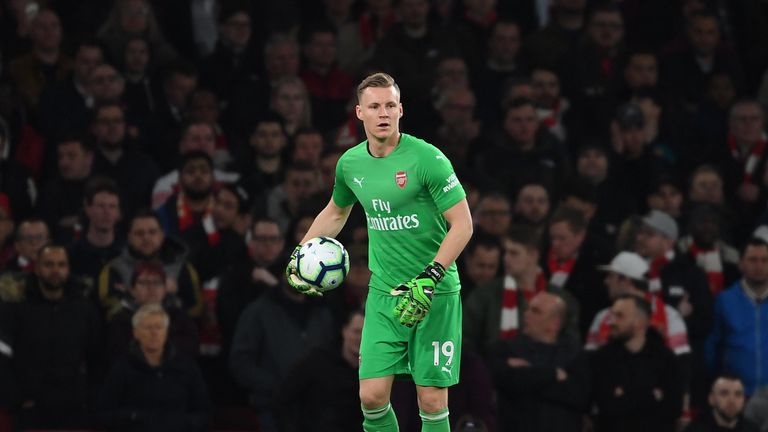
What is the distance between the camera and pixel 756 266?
13305 mm

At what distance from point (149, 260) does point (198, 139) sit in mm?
2217

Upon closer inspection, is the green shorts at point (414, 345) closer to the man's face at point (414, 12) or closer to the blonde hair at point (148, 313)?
the blonde hair at point (148, 313)

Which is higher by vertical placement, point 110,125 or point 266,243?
point 110,125

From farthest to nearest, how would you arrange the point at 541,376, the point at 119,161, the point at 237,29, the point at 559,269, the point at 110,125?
1. the point at 237,29
2. the point at 119,161
3. the point at 110,125
4. the point at 559,269
5. the point at 541,376

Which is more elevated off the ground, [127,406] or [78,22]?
[78,22]

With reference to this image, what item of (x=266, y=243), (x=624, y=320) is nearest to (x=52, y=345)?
(x=266, y=243)

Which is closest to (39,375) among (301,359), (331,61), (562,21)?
(301,359)

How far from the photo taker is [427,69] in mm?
15953

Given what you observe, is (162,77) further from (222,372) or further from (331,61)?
(222,372)

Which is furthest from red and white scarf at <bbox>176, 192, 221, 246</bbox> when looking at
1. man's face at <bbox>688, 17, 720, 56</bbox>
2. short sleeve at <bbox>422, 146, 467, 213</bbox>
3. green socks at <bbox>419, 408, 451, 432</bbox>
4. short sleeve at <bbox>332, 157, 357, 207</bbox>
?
man's face at <bbox>688, 17, 720, 56</bbox>

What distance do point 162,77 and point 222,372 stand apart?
146 inches

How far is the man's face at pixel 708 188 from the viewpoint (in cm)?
1477

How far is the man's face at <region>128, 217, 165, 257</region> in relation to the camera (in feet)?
41.9

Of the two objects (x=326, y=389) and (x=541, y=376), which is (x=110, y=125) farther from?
(x=541, y=376)
